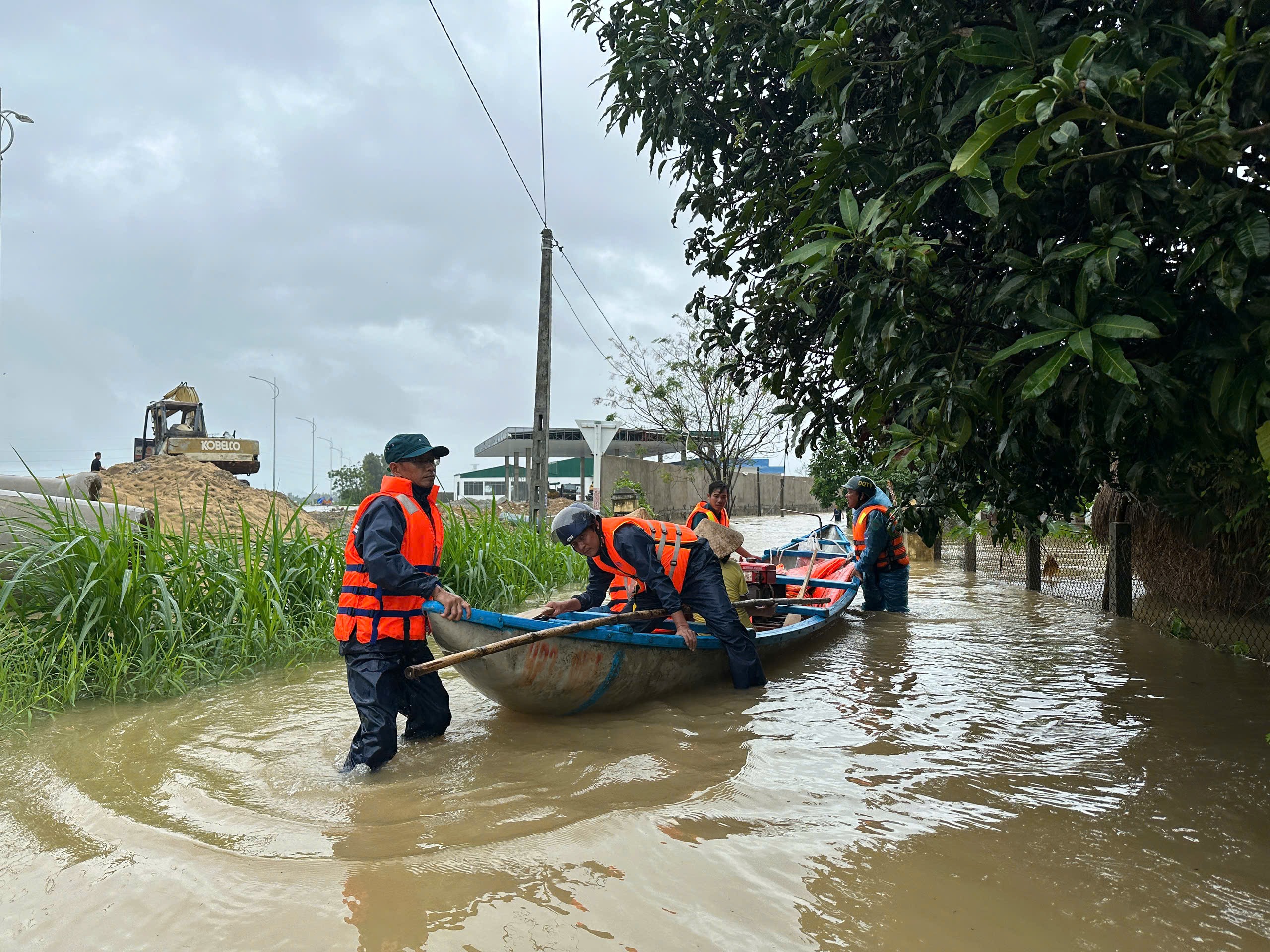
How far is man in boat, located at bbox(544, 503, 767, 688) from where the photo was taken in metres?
5.34

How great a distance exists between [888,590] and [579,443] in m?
19.1

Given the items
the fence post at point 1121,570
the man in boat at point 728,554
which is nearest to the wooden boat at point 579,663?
the man in boat at point 728,554

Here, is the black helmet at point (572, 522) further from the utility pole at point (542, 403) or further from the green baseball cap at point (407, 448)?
the utility pole at point (542, 403)

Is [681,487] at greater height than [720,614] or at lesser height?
greater

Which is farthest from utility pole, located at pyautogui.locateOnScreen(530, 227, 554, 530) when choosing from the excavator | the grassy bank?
the excavator

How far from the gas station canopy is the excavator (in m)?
7.80

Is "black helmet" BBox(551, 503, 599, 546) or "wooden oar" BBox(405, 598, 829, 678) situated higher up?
"black helmet" BBox(551, 503, 599, 546)

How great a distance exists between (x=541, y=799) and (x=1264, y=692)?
5.02 metres

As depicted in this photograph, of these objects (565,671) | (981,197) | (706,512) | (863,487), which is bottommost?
(565,671)

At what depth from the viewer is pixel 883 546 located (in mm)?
9438

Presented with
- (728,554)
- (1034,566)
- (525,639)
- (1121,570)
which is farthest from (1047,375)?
(1034,566)

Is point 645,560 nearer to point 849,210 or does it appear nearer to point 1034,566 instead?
point 849,210

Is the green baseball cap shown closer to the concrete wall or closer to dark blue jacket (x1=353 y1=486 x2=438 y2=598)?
dark blue jacket (x1=353 y1=486 x2=438 y2=598)

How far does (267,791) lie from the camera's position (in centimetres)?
392
